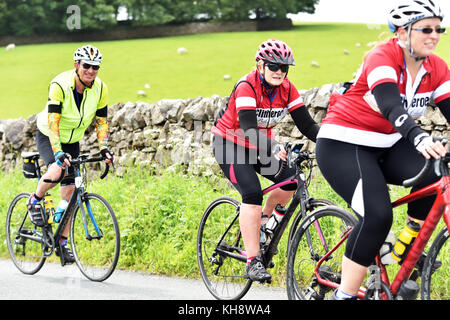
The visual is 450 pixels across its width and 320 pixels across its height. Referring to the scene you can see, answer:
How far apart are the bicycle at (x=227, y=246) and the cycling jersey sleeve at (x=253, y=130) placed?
8.9 inches

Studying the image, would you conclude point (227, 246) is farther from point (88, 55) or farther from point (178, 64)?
point (178, 64)

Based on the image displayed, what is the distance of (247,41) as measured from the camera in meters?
35.1

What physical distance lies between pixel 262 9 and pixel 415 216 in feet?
144

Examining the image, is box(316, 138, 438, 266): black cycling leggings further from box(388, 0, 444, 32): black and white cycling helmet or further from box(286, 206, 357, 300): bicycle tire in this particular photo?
box(388, 0, 444, 32): black and white cycling helmet

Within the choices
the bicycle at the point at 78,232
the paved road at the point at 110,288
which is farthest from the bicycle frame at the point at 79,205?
the paved road at the point at 110,288

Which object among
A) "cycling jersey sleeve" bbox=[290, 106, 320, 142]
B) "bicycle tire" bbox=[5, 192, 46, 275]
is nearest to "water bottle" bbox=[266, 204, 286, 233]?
"cycling jersey sleeve" bbox=[290, 106, 320, 142]

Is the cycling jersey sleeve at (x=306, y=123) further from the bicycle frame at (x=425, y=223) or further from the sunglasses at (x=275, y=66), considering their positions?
the bicycle frame at (x=425, y=223)

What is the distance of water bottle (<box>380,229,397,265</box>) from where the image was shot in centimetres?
416

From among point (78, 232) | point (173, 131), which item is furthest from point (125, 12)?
point (78, 232)

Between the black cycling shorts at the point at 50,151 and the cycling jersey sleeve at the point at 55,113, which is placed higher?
the cycling jersey sleeve at the point at 55,113

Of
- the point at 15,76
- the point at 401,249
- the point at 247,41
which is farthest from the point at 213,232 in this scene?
the point at 247,41

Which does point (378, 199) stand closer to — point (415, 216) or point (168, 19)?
point (415, 216)

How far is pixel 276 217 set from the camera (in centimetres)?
543

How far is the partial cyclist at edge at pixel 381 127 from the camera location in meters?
3.85
